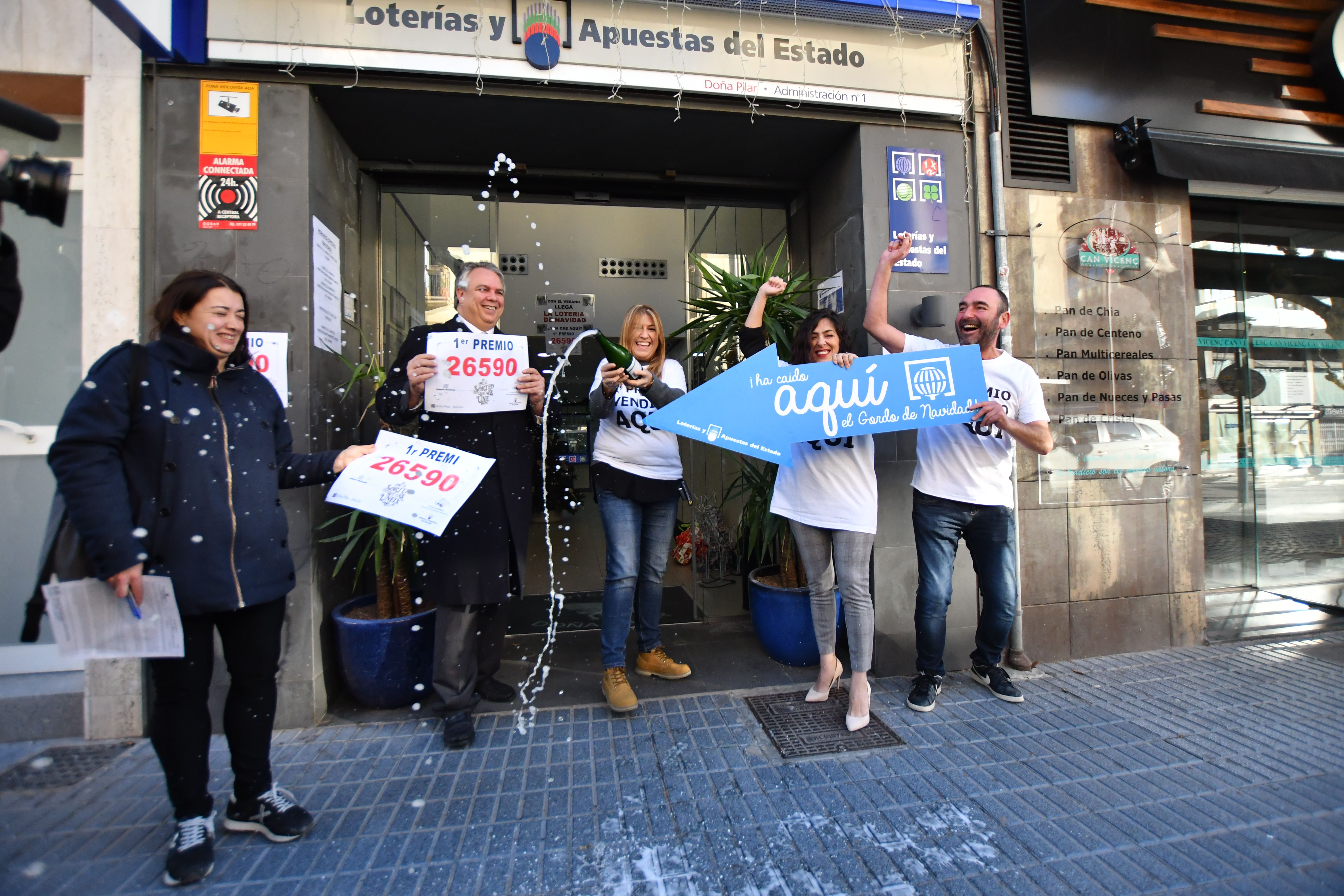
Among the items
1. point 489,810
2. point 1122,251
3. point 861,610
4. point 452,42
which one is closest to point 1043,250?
point 1122,251

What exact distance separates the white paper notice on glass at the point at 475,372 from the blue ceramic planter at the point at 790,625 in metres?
1.91

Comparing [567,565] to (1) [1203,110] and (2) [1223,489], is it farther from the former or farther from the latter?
(1) [1203,110]

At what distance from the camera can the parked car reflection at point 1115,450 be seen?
369 cm

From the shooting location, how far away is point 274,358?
2910 millimetres

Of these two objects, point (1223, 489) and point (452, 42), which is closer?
point (452, 42)

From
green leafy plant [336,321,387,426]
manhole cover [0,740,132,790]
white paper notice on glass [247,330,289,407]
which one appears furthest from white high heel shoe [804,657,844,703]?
manhole cover [0,740,132,790]

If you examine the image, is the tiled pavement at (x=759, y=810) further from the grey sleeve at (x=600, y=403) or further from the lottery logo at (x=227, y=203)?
the lottery logo at (x=227, y=203)

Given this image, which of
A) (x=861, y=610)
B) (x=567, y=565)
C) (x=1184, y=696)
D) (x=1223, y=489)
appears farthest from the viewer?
(x=567, y=565)

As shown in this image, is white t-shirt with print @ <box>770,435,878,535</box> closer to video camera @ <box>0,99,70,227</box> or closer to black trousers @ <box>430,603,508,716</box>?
black trousers @ <box>430,603,508,716</box>

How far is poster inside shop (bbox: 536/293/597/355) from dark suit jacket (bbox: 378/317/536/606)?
2.70 metres

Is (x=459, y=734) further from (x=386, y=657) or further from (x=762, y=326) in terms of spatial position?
(x=762, y=326)

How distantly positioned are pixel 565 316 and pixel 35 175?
4120 millimetres

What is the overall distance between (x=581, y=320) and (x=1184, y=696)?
16.2 ft

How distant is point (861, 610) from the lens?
113 inches
